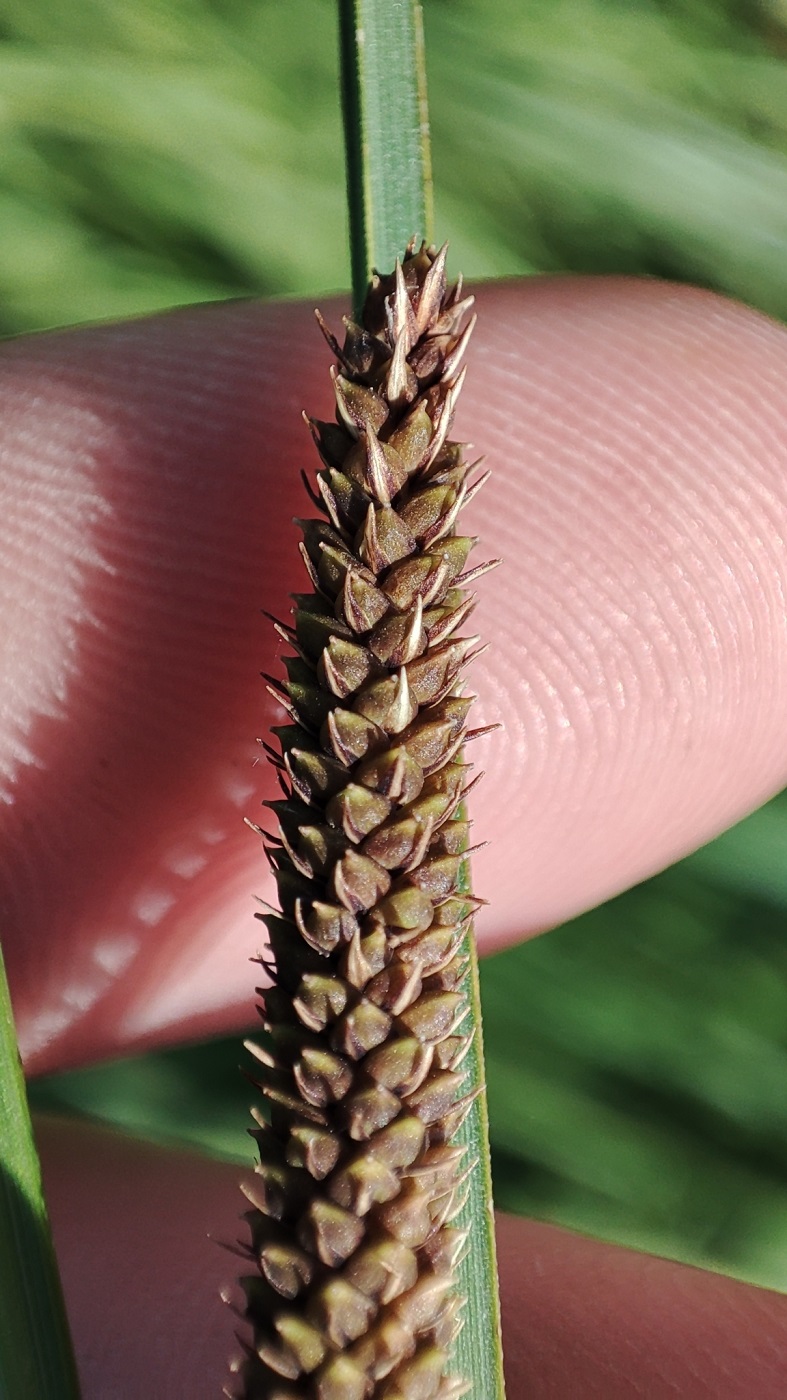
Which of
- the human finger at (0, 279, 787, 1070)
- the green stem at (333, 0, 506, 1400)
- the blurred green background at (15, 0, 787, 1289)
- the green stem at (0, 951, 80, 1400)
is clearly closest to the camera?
the green stem at (0, 951, 80, 1400)

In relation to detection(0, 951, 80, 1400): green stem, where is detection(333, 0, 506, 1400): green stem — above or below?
above

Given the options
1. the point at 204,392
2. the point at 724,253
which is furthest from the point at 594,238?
the point at 204,392

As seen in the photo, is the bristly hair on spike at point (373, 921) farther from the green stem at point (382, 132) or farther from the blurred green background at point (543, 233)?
the blurred green background at point (543, 233)

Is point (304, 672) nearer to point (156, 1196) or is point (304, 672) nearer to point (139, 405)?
point (139, 405)

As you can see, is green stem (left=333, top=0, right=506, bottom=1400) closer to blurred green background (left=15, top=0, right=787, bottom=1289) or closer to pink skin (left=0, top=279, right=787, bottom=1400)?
pink skin (left=0, top=279, right=787, bottom=1400)

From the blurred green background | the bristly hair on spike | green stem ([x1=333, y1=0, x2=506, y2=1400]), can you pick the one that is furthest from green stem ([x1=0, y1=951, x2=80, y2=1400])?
the blurred green background

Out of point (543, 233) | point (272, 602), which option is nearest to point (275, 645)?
point (272, 602)
